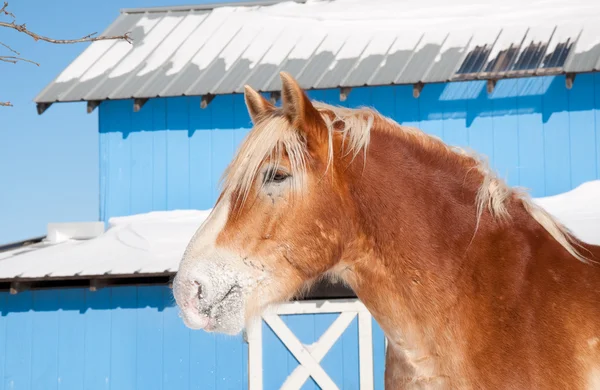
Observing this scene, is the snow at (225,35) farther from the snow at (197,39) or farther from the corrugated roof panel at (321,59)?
the corrugated roof panel at (321,59)

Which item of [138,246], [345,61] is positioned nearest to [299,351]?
[138,246]

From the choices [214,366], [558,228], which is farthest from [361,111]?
[214,366]

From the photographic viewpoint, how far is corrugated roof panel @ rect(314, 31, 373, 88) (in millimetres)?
10234

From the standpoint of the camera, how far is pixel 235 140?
1080 cm

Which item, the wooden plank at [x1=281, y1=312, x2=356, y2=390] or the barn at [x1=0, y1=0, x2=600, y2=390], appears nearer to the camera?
the wooden plank at [x1=281, y1=312, x2=356, y2=390]

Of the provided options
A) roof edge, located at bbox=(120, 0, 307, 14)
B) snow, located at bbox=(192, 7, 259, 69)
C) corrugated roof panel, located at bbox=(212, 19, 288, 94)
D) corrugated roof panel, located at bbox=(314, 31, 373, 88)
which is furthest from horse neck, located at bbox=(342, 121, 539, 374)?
roof edge, located at bbox=(120, 0, 307, 14)

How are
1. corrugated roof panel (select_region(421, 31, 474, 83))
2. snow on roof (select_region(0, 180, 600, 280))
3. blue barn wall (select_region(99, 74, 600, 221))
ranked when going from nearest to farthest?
snow on roof (select_region(0, 180, 600, 280))
corrugated roof panel (select_region(421, 31, 474, 83))
blue barn wall (select_region(99, 74, 600, 221))

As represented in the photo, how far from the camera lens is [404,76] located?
10078 mm

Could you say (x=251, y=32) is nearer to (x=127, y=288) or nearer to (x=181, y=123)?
(x=181, y=123)

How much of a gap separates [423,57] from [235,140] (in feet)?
9.69

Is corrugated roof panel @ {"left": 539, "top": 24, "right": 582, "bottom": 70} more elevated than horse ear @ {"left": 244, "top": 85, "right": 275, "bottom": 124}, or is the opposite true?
corrugated roof panel @ {"left": 539, "top": 24, "right": 582, "bottom": 70}

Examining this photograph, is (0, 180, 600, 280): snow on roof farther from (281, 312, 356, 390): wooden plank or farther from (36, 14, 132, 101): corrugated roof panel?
(36, 14, 132, 101): corrugated roof panel

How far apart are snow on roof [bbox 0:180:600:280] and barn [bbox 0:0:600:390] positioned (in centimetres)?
4

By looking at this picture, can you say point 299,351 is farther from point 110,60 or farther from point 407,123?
point 110,60
